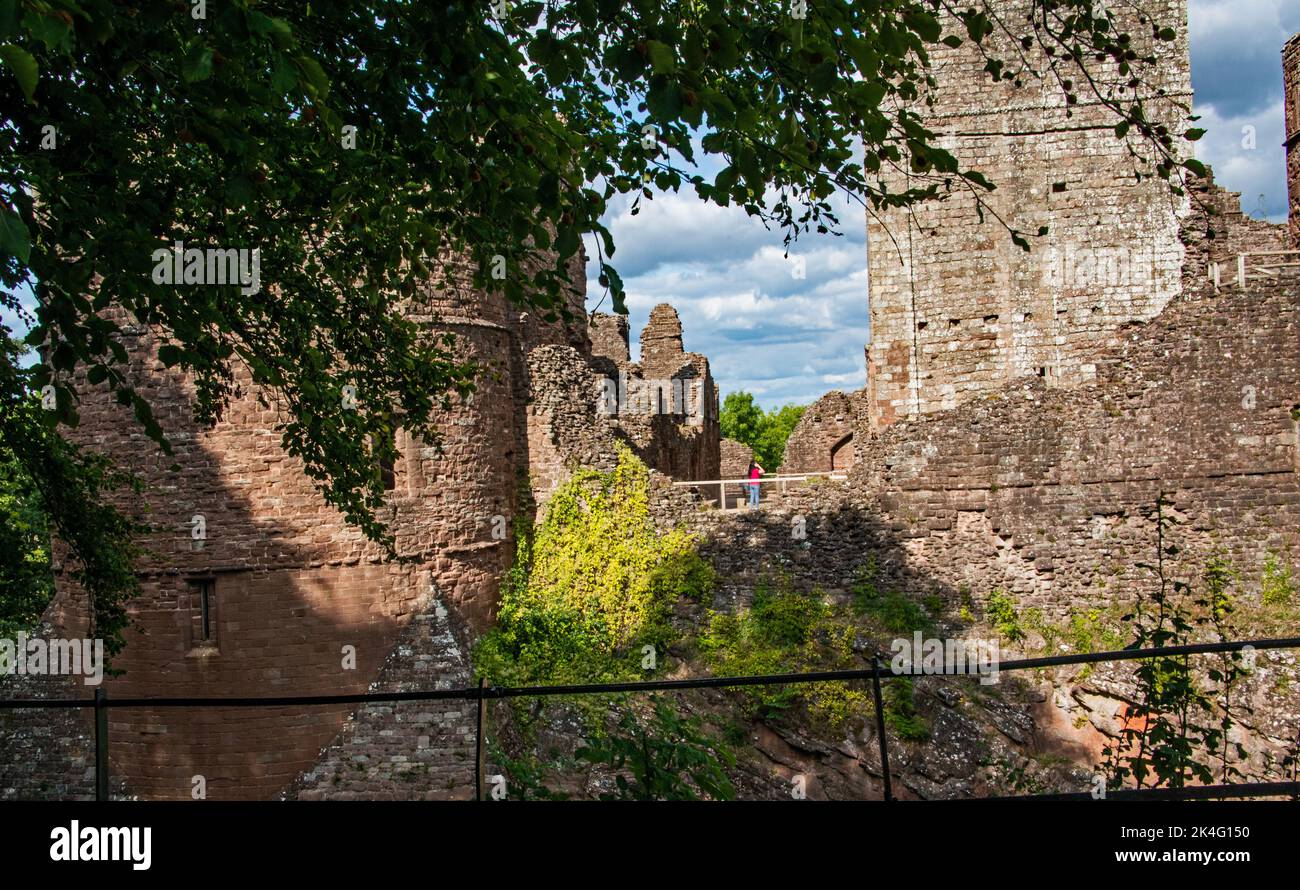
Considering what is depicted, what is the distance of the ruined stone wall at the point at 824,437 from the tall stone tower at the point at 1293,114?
11.1 meters

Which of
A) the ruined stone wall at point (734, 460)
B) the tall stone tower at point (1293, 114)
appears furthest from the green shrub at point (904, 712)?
the ruined stone wall at point (734, 460)

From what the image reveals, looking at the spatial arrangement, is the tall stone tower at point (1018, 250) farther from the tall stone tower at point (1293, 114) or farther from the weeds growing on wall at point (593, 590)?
the tall stone tower at point (1293, 114)

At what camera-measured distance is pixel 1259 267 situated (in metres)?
13.2

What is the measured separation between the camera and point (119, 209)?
469 centimetres

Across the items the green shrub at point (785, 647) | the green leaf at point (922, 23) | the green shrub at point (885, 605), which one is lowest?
the green shrub at point (785, 647)

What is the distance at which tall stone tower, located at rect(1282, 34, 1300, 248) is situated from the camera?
21109 mm

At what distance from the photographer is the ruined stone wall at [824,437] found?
27062 millimetres

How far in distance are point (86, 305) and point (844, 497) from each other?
11.1 metres

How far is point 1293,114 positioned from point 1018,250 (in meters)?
10.5

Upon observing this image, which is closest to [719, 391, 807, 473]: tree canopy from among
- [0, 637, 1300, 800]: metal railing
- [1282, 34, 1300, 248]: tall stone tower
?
[1282, 34, 1300, 248]: tall stone tower

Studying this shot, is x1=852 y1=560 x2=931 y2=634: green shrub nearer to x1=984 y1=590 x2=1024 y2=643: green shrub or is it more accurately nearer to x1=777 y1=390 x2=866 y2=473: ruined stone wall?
x1=984 y1=590 x2=1024 y2=643: green shrub

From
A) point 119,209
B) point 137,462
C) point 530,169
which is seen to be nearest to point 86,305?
point 119,209

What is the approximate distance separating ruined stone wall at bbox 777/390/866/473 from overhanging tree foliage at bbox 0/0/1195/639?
67.1 feet
